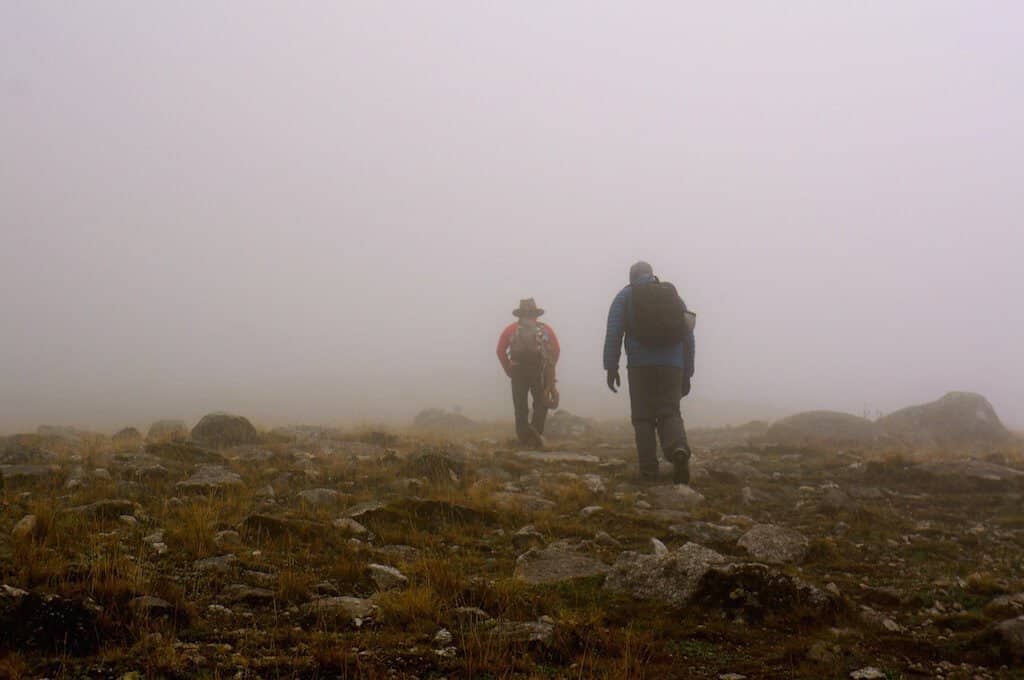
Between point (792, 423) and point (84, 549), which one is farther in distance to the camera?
point (792, 423)

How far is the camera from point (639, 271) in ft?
34.0

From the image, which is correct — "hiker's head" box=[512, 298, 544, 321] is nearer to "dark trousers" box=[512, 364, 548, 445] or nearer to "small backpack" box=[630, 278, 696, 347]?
"dark trousers" box=[512, 364, 548, 445]

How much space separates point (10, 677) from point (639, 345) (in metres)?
8.12

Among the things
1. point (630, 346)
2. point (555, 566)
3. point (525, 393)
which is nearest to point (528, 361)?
point (525, 393)

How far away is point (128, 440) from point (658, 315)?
953 centimetres

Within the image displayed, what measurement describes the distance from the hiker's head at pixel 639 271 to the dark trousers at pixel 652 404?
1318 millimetres

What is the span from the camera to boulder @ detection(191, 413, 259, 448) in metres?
12.1

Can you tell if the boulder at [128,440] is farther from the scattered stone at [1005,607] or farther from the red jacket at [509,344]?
the scattered stone at [1005,607]

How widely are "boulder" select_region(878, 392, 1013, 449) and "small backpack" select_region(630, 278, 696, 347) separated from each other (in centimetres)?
1018

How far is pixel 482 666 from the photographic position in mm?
3471

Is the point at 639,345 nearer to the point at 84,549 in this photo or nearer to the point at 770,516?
the point at 770,516

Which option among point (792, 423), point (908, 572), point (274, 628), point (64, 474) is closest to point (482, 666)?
point (274, 628)

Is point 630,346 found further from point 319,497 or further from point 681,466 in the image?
point 319,497

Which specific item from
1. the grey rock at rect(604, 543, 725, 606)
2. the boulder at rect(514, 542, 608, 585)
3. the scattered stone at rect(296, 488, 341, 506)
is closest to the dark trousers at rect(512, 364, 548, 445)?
the scattered stone at rect(296, 488, 341, 506)
